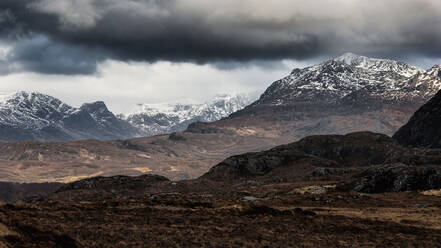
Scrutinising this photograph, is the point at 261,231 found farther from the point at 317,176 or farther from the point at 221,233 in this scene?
the point at 317,176

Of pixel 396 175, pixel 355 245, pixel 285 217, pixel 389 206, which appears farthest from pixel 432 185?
pixel 355 245

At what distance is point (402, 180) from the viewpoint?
9588 cm

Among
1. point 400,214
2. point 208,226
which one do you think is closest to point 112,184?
point 400,214

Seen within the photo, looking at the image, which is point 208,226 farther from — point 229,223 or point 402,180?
point 402,180

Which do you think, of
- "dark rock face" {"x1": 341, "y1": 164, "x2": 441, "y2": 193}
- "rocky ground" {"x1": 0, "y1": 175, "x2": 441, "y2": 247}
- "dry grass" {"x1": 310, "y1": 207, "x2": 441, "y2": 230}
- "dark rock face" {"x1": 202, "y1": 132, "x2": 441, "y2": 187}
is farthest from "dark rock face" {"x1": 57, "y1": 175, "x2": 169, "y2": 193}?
"dry grass" {"x1": 310, "y1": 207, "x2": 441, "y2": 230}

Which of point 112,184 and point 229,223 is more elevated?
point 229,223

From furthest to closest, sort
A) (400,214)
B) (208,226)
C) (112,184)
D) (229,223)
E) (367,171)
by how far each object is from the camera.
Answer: (112,184)
(367,171)
(400,214)
(229,223)
(208,226)

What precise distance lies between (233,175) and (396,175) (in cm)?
9921

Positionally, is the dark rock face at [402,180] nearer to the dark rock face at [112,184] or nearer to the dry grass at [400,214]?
the dry grass at [400,214]

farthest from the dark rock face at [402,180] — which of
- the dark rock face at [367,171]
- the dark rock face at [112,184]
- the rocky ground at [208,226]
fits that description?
the dark rock face at [112,184]

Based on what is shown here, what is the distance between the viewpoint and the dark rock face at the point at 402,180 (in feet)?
308

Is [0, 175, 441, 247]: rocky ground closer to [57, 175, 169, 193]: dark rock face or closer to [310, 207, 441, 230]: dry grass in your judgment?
[310, 207, 441, 230]: dry grass

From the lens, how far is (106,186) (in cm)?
16688

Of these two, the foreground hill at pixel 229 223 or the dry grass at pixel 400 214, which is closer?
the foreground hill at pixel 229 223
